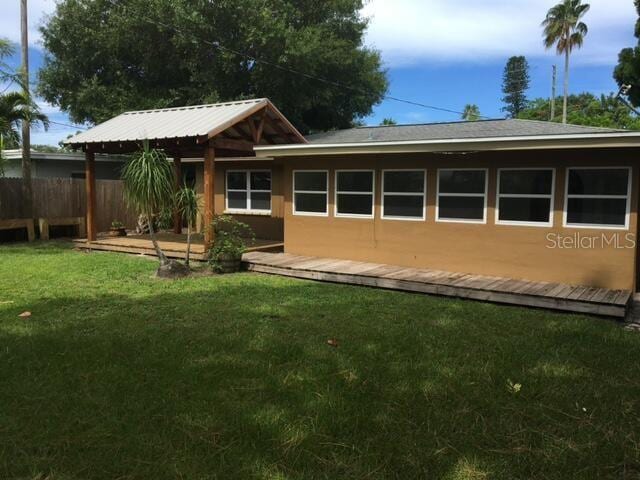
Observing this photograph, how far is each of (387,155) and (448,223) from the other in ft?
5.68

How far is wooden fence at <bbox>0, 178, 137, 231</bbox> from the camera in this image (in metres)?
14.3

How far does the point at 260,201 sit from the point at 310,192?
3349 millimetres

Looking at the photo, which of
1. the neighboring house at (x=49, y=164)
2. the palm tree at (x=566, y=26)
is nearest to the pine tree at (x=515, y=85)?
the palm tree at (x=566, y=26)

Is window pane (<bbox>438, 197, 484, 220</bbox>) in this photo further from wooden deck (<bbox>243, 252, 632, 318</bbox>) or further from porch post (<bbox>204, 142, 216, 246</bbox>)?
porch post (<bbox>204, 142, 216, 246</bbox>)

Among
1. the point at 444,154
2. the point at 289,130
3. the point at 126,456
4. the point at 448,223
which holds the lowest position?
the point at 126,456

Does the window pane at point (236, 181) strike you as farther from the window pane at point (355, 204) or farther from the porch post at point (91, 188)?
the window pane at point (355, 204)

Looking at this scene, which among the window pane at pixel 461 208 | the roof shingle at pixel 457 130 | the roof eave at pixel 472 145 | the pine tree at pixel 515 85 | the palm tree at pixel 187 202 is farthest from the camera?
the pine tree at pixel 515 85

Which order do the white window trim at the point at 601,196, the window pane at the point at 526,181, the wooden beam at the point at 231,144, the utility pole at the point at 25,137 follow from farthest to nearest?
the utility pole at the point at 25,137, the wooden beam at the point at 231,144, the window pane at the point at 526,181, the white window trim at the point at 601,196

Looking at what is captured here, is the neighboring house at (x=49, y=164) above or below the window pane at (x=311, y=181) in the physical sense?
above

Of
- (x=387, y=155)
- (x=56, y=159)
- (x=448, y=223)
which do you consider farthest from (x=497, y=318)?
(x=56, y=159)

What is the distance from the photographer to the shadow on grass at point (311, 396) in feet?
9.82

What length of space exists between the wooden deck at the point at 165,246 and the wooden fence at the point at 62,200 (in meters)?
3.10

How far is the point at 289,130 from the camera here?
12172 mm

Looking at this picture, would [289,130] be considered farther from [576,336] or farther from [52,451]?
[52,451]
